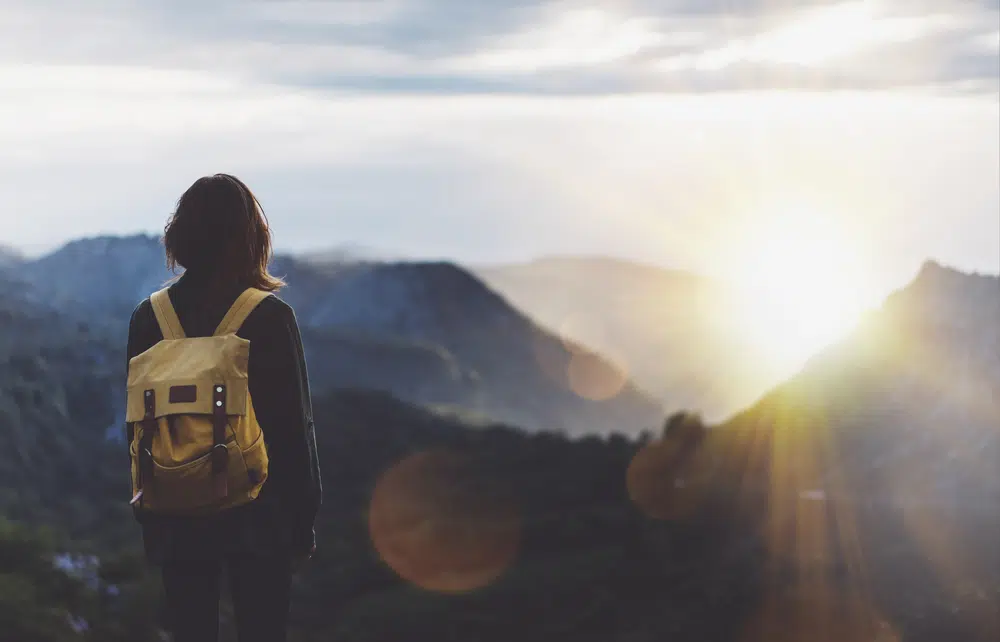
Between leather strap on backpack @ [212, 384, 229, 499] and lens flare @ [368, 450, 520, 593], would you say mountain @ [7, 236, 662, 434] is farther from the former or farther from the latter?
leather strap on backpack @ [212, 384, 229, 499]

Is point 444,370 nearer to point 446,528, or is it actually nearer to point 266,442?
point 446,528

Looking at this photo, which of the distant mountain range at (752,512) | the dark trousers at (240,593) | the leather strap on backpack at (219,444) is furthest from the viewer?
the distant mountain range at (752,512)

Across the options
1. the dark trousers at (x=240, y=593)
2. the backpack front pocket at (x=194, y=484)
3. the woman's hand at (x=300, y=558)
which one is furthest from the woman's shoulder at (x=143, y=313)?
the woman's hand at (x=300, y=558)

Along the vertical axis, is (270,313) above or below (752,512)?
above

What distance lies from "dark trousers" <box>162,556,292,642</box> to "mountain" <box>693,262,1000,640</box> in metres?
23.7

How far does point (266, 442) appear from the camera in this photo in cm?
513

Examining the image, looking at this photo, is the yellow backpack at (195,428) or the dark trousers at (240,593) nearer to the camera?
the yellow backpack at (195,428)

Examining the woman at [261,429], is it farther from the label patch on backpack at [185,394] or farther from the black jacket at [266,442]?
the label patch on backpack at [185,394]

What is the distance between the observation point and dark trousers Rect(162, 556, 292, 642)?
5.13m

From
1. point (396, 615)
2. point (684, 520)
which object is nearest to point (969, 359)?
point (684, 520)

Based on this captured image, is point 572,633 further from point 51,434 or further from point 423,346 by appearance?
point 423,346

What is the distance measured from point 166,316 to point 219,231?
463 millimetres

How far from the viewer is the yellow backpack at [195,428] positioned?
486cm

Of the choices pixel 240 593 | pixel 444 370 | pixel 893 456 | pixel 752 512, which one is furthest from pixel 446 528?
pixel 444 370
